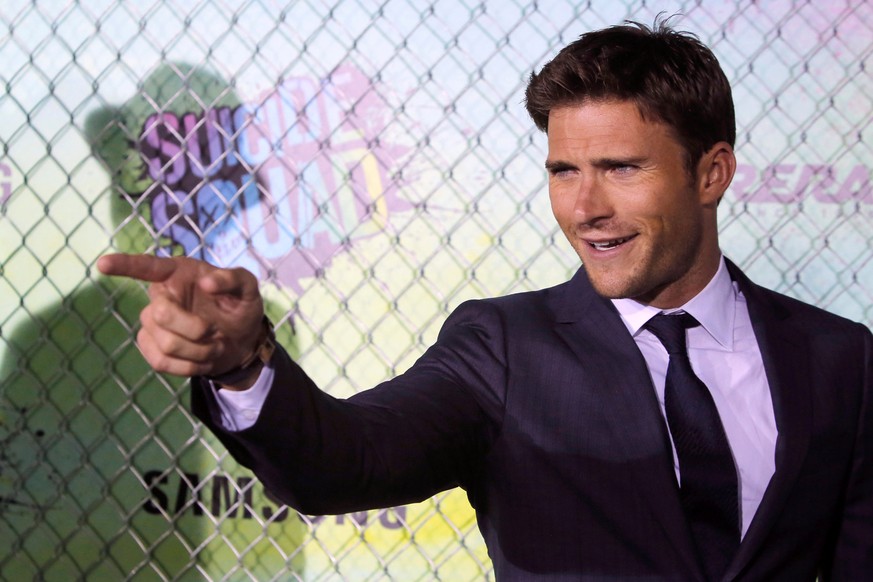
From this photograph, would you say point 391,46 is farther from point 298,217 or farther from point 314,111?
point 298,217

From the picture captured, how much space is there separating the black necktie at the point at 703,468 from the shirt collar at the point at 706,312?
0.07 metres

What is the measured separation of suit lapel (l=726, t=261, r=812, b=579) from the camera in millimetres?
910

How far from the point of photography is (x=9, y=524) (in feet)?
6.51

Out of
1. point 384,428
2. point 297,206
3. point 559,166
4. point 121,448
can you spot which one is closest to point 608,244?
point 559,166

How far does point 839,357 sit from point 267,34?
4.39 ft

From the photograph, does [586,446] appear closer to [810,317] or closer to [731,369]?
[731,369]

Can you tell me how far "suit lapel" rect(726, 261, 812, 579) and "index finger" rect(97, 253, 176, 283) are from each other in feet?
2.04

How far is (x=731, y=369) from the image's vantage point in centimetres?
103

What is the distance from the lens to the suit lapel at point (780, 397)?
91 cm

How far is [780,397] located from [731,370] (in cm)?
7

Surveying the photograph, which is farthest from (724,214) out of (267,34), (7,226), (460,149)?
(7,226)

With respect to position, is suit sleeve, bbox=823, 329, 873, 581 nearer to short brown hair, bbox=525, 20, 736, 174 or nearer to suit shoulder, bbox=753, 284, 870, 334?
suit shoulder, bbox=753, 284, 870, 334

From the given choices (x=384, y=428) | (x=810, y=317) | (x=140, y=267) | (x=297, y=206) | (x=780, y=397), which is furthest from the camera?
(x=297, y=206)

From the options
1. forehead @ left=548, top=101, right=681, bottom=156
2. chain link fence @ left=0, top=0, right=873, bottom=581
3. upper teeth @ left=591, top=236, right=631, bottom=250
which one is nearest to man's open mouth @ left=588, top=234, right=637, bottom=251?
upper teeth @ left=591, top=236, right=631, bottom=250
